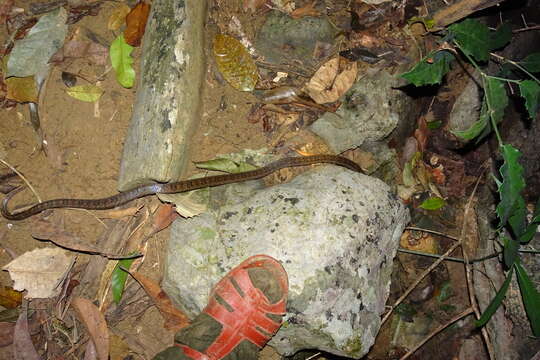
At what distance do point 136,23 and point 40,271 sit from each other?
2.41m

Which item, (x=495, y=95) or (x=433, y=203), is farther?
(x=433, y=203)

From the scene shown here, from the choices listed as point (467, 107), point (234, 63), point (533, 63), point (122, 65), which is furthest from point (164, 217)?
point (467, 107)

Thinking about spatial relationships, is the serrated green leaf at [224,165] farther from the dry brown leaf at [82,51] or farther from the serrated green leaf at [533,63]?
the serrated green leaf at [533,63]

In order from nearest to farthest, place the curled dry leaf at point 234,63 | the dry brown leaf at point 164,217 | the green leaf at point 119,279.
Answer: the green leaf at point 119,279
the dry brown leaf at point 164,217
the curled dry leaf at point 234,63

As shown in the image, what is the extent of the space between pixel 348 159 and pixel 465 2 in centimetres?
184

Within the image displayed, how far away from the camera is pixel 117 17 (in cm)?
373

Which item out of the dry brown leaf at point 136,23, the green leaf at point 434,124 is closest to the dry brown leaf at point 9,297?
the dry brown leaf at point 136,23

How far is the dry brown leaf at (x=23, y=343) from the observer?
10.0 ft

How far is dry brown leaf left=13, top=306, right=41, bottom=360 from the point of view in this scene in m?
3.06

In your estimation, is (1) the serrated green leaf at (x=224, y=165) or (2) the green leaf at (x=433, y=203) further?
(2) the green leaf at (x=433, y=203)

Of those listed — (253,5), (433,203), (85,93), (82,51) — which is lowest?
(433,203)

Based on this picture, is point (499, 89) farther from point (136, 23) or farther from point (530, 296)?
point (136, 23)

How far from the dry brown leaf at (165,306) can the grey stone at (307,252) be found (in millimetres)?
137

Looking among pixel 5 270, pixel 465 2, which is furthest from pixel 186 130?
pixel 465 2
